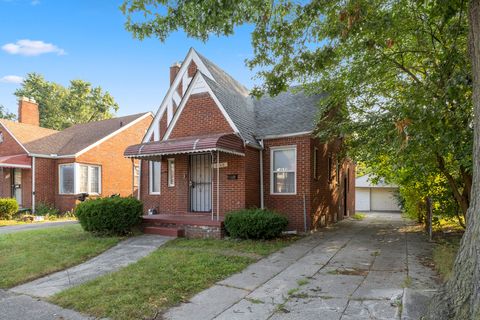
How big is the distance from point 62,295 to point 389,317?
5082 millimetres

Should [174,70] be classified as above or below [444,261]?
above

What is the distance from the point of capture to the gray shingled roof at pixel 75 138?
19.4 metres

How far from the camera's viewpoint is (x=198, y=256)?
7.70 meters

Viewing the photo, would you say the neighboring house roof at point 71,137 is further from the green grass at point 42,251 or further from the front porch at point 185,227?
Result: the front porch at point 185,227

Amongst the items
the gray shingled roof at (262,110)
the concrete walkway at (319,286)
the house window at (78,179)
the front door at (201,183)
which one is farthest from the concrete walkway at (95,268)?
the house window at (78,179)

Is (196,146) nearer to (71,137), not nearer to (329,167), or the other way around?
(329,167)

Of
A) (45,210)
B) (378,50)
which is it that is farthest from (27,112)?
(378,50)

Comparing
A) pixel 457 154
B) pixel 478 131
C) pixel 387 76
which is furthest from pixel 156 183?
pixel 478 131

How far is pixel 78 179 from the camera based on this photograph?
1877 centimetres

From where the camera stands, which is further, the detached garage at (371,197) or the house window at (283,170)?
the detached garage at (371,197)

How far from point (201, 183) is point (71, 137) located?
14.1 m

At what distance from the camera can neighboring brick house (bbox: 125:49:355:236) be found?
11.2 metres

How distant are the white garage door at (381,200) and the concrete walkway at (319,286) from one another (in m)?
21.6

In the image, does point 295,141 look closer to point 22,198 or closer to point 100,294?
point 100,294
